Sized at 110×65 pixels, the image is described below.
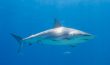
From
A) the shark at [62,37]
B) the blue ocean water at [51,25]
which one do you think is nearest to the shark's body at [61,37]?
the shark at [62,37]

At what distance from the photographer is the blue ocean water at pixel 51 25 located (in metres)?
23.5

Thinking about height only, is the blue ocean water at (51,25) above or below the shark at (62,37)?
above

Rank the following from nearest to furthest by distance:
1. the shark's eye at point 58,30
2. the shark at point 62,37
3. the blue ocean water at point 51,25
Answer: the shark at point 62,37 → the shark's eye at point 58,30 → the blue ocean water at point 51,25

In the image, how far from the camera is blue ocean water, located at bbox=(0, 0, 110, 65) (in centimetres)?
2345

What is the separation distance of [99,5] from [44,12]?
16.2ft

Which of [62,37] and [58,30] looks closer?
[62,37]

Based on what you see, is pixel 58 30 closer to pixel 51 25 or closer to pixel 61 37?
pixel 61 37

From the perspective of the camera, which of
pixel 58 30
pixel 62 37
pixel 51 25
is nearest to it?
pixel 62 37

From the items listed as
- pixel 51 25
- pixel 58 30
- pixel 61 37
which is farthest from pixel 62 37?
pixel 51 25

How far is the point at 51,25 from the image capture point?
81.7ft

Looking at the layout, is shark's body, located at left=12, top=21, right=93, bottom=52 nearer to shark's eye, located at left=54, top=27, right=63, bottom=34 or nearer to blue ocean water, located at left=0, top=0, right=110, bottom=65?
shark's eye, located at left=54, top=27, right=63, bottom=34

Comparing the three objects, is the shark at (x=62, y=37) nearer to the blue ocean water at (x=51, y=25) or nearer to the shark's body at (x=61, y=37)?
the shark's body at (x=61, y=37)

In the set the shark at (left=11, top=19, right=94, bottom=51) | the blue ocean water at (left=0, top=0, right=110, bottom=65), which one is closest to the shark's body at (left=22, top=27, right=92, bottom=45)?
the shark at (left=11, top=19, right=94, bottom=51)

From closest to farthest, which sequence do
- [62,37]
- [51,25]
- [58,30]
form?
[62,37]
[58,30]
[51,25]
